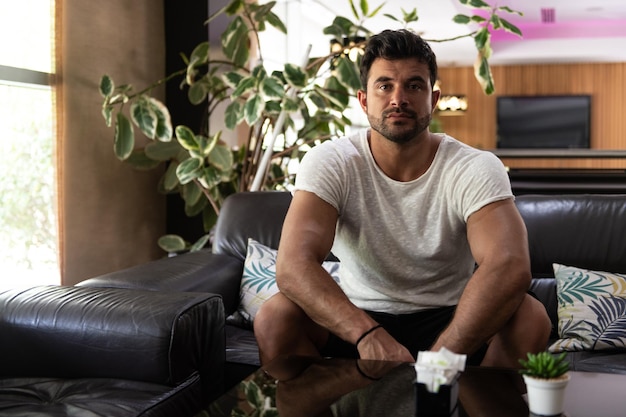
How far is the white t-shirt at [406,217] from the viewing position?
2156 millimetres

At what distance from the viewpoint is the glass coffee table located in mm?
1461

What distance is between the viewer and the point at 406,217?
7.13 ft

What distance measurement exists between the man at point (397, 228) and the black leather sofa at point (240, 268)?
0.29 m

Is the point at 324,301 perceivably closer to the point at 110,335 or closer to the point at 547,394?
the point at 110,335

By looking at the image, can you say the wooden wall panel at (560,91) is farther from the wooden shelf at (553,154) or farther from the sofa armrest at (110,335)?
the sofa armrest at (110,335)

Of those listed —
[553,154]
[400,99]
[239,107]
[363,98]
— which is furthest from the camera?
[553,154]

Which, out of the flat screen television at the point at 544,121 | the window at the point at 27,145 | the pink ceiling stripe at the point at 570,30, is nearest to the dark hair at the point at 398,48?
the window at the point at 27,145

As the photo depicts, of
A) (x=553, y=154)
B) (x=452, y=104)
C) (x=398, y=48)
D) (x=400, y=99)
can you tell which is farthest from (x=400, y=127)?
(x=452, y=104)

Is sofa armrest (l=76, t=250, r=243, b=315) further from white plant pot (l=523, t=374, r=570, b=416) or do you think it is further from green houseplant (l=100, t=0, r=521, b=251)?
white plant pot (l=523, t=374, r=570, b=416)

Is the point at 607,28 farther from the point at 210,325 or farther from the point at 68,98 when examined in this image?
the point at 210,325

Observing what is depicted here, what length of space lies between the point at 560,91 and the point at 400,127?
431 inches

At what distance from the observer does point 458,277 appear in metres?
2.22

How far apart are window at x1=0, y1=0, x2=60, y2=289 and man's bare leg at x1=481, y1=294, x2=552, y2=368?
207 centimetres

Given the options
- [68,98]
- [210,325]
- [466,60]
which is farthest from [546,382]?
[466,60]
